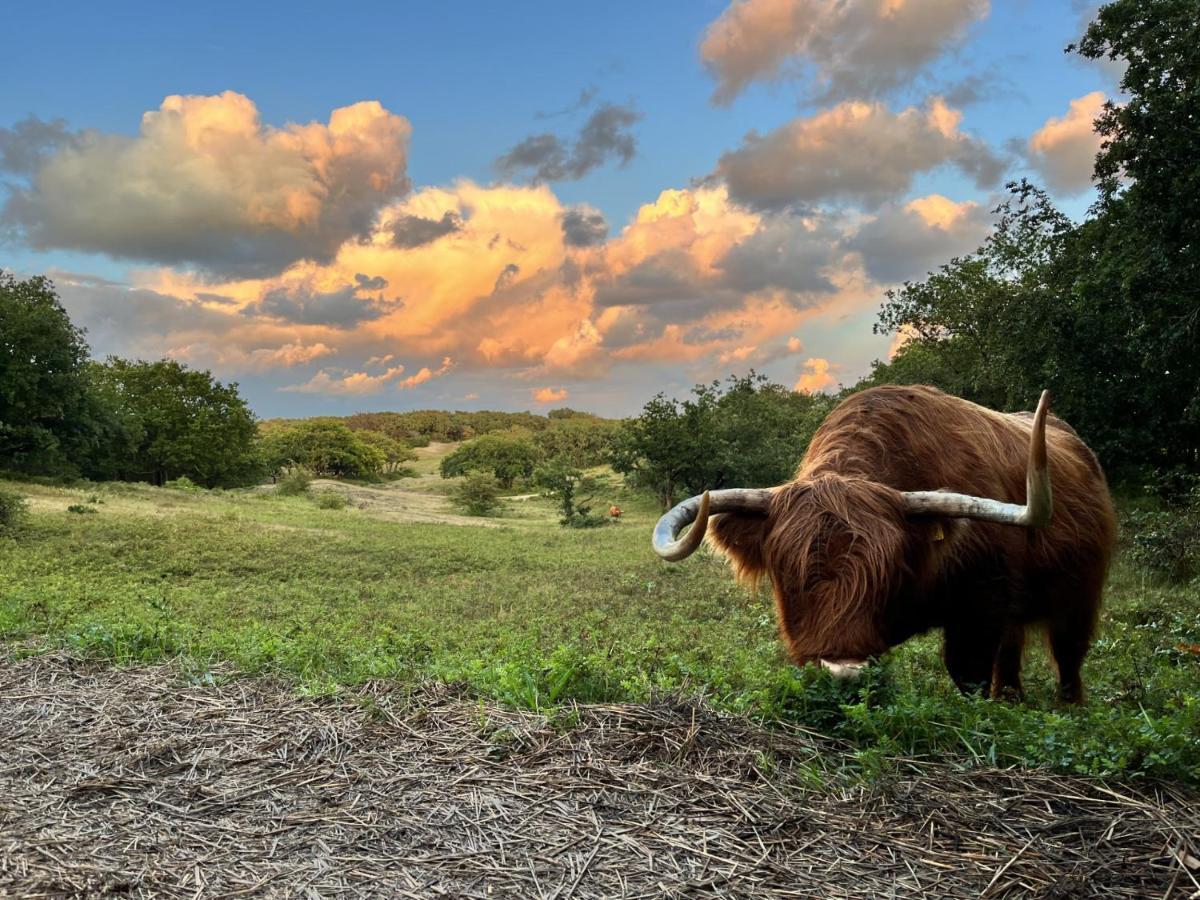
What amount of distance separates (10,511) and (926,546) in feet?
67.2

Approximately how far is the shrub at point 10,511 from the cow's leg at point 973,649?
63.5 ft

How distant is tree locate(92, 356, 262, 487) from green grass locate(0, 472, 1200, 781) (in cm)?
2956

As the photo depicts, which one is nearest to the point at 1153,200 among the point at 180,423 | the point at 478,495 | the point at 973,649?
the point at 973,649

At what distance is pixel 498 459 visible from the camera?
7556 cm

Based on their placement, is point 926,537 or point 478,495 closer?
point 926,537

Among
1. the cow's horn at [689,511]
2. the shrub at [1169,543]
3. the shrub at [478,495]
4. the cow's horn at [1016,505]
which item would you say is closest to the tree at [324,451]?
the shrub at [478,495]

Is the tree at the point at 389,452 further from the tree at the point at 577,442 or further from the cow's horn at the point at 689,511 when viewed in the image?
the cow's horn at the point at 689,511

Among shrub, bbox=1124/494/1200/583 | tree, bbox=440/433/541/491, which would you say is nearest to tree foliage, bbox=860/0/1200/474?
shrub, bbox=1124/494/1200/583

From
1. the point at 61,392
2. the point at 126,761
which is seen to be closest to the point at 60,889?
the point at 126,761

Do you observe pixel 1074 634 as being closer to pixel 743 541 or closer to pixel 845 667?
pixel 743 541

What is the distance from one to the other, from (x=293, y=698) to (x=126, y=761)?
967 millimetres

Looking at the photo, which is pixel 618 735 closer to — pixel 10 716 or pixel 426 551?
pixel 10 716

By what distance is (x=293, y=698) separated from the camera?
464cm

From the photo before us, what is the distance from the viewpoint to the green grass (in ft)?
11.8
